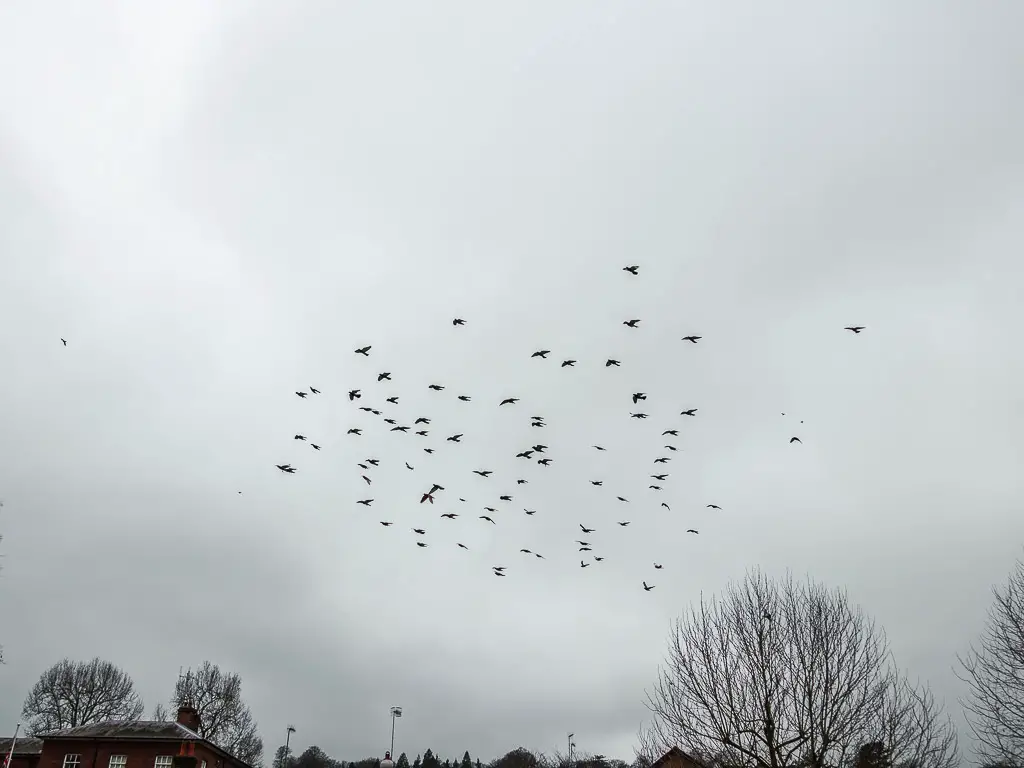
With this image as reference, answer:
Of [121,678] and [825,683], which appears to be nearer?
[825,683]

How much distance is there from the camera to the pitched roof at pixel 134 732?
55.6m

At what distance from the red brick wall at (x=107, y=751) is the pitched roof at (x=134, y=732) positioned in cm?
41

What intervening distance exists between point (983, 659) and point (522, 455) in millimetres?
18552

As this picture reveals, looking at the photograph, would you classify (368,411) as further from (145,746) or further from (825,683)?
(145,746)

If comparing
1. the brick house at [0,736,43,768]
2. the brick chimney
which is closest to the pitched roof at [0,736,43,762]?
the brick house at [0,736,43,768]

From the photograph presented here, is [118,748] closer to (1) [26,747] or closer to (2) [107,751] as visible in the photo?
(2) [107,751]

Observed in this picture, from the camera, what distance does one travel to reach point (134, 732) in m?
56.4

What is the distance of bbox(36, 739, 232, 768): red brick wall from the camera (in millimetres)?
55062

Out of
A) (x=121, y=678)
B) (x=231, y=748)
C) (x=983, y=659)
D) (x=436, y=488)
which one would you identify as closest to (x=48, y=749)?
(x=231, y=748)

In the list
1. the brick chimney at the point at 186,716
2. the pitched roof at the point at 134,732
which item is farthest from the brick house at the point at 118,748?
the brick chimney at the point at 186,716

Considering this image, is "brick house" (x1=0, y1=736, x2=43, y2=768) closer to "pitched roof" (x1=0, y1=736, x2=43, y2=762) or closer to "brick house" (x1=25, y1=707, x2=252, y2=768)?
"pitched roof" (x1=0, y1=736, x2=43, y2=762)

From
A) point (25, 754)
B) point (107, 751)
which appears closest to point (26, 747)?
point (25, 754)

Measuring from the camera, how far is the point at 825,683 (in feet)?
81.5

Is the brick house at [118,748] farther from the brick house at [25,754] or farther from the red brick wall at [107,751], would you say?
the brick house at [25,754]
